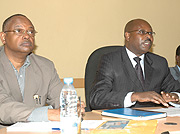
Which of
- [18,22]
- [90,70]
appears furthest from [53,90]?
[18,22]

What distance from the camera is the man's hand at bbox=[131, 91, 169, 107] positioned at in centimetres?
227

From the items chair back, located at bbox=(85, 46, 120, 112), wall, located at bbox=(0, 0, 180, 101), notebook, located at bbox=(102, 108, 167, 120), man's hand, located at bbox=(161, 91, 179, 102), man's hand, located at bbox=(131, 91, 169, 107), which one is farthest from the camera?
wall, located at bbox=(0, 0, 180, 101)

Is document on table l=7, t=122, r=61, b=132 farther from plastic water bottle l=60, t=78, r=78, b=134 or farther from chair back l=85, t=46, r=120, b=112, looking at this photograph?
chair back l=85, t=46, r=120, b=112

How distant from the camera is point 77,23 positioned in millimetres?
4059

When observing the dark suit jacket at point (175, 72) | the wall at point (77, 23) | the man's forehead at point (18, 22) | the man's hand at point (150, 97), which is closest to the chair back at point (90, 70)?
the man's hand at point (150, 97)

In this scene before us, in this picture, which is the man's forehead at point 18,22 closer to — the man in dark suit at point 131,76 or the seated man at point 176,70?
the man in dark suit at point 131,76

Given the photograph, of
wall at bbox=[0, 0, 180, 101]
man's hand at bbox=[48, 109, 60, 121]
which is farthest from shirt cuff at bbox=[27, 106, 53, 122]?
wall at bbox=[0, 0, 180, 101]

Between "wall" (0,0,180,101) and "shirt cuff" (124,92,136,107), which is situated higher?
"wall" (0,0,180,101)

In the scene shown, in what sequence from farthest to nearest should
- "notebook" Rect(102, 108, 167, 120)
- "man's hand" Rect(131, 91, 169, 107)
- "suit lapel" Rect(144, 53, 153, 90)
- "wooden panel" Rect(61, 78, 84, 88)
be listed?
1. "wooden panel" Rect(61, 78, 84, 88)
2. "suit lapel" Rect(144, 53, 153, 90)
3. "man's hand" Rect(131, 91, 169, 107)
4. "notebook" Rect(102, 108, 167, 120)

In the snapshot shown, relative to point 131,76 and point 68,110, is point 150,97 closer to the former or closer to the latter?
point 131,76

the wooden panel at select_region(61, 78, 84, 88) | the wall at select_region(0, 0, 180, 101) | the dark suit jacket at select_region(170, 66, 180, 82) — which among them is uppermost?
the wall at select_region(0, 0, 180, 101)

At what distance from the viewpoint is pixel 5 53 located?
9.02 feet

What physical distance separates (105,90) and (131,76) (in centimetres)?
35

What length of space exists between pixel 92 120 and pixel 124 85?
106 centimetres
